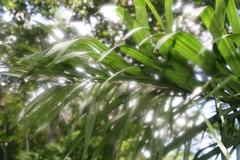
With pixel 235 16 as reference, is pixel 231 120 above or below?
below

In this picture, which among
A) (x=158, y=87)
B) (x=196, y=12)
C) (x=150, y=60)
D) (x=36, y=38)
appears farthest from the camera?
(x=36, y=38)

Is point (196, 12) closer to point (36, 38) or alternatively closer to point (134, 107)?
point (134, 107)

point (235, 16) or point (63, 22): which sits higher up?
point (63, 22)

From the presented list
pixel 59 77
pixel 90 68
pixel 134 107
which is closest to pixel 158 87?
pixel 134 107

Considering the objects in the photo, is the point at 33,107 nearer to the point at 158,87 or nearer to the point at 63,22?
the point at 158,87

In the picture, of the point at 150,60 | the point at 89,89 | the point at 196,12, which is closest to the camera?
the point at 196,12

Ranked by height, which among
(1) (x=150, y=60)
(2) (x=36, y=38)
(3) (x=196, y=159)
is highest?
(2) (x=36, y=38)

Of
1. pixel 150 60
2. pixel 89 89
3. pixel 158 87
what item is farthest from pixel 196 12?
pixel 89 89

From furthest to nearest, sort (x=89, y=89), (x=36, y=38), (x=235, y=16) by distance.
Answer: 1. (x=36, y=38)
2. (x=89, y=89)
3. (x=235, y=16)

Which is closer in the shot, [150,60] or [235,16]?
[235,16]
